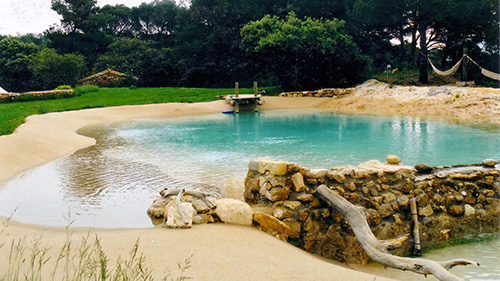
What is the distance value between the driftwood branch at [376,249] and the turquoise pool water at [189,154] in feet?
8.72

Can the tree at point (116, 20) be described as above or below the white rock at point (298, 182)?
above

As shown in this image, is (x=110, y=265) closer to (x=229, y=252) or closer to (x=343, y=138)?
(x=229, y=252)

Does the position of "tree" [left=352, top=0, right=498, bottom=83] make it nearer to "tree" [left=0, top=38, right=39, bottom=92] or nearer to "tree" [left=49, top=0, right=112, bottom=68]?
"tree" [left=0, top=38, right=39, bottom=92]

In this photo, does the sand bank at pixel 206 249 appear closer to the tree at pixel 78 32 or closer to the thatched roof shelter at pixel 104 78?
the thatched roof shelter at pixel 104 78

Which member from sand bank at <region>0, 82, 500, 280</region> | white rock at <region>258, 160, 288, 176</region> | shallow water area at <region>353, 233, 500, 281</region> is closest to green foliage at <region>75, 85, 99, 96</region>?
sand bank at <region>0, 82, 500, 280</region>

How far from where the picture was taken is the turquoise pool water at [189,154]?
6.92 metres

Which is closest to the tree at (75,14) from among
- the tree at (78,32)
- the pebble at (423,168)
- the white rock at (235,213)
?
the tree at (78,32)

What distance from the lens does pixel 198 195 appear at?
600 cm

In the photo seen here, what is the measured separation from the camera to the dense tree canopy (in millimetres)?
24875

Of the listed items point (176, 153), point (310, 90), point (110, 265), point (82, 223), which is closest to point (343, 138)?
point (176, 153)

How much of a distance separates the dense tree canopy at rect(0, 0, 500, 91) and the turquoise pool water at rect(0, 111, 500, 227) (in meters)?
8.50

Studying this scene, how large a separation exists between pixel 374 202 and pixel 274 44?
64.9 feet

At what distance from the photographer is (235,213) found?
18.4 feet

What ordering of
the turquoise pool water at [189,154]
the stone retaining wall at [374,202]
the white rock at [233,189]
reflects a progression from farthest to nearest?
the turquoise pool water at [189,154]
the white rock at [233,189]
the stone retaining wall at [374,202]
